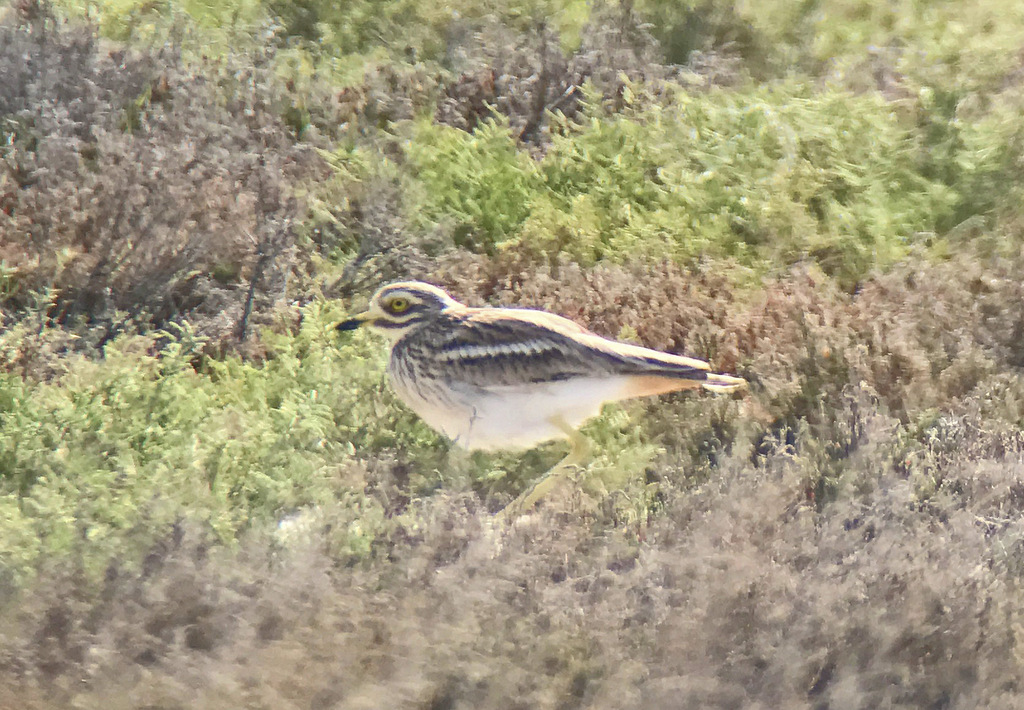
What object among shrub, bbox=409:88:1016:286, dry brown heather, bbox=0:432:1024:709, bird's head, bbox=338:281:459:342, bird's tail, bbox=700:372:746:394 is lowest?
dry brown heather, bbox=0:432:1024:709

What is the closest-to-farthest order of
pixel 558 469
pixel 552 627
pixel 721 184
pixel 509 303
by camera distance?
1. pixel 552 627
2. pixel 558 469
3. pixel 509 303
4. pixel 721 184

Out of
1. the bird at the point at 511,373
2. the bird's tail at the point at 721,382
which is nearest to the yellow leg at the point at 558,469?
the bird at the point at 511,373

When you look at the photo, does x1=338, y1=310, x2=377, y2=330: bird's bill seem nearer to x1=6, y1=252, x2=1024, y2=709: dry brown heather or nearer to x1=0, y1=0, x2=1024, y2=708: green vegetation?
x1=0, y1=0, x2=1024, y2=708: green vegetation

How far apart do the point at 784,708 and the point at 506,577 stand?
1.03 meters

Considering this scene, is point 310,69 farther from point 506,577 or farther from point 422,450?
point 506,577

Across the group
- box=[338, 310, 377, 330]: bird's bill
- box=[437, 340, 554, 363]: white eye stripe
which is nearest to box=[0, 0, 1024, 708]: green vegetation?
box=[338, 310, 377, 330]: bird's bill

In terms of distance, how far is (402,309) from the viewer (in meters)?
5.40

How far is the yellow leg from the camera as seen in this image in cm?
519

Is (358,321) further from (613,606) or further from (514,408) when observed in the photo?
(613,606)

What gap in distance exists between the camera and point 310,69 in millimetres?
8586

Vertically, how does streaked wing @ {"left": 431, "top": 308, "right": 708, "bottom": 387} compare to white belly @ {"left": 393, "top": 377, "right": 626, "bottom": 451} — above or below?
above

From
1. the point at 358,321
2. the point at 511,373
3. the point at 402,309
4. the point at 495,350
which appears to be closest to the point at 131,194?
the point at 358,321

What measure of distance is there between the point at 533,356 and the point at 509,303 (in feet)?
4.07

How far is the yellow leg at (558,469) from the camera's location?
519 cm
